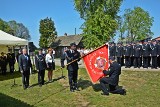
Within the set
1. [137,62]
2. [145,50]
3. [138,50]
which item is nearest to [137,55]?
[138,50]

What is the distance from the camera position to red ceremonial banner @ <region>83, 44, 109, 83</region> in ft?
41.1

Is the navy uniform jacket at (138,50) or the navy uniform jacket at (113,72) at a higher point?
the navy uniform jacket at (138,50)

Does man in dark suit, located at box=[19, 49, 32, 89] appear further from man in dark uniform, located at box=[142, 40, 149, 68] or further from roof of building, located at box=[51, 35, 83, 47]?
roof of building, located at box=[51, 35, 83, 47]

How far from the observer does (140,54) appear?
20.9m

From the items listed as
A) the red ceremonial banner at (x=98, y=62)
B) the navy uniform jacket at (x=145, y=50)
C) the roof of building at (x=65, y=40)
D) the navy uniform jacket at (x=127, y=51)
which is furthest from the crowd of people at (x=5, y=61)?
the roof of building at (x=65, y=40)

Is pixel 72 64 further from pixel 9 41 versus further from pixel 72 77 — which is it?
pixel 9 41

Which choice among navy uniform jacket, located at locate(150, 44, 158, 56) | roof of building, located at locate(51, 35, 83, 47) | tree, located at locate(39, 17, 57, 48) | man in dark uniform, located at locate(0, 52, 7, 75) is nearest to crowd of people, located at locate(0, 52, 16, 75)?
man in dark uniform, located at locate(0, 52, 7, 75)

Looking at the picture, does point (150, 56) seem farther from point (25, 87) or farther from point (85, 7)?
point (85, 7)

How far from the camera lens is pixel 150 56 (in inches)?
804

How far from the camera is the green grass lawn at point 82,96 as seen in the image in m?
10.5

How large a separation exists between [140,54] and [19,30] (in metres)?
115

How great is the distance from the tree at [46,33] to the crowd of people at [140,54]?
4672 cm

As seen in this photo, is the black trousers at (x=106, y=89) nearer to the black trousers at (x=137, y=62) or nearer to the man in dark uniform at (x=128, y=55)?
the black trousers at (x=137, y=62)

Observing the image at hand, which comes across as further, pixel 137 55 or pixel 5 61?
pixel 5 61
